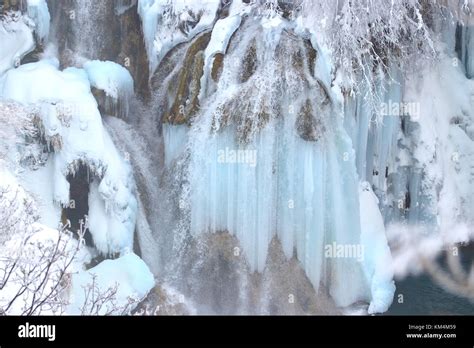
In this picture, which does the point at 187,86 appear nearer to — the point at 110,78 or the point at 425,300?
the point at 110,78

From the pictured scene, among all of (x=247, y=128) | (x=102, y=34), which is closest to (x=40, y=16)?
(x=102, y=34)

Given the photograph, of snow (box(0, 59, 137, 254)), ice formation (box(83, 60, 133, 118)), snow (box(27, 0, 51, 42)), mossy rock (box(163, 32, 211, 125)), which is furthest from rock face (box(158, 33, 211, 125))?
snow (box(27, 0, 51, 42))

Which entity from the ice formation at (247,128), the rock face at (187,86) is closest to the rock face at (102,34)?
the ice formation at (247,128)

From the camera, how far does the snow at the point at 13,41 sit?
4484mm

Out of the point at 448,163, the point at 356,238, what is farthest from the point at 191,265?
the point at 448,163

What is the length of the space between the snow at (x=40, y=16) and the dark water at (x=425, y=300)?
313cm

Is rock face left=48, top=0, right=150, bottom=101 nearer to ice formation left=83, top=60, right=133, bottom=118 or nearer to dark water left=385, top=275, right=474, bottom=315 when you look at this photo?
ice formation left=83, top=60, right=133, bottom=118

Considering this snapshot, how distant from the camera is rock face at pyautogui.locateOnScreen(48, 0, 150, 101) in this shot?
470 centimetres

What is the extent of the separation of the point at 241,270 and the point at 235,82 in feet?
4.37

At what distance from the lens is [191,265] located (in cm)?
455

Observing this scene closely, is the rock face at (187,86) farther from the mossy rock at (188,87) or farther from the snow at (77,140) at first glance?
the snow at (77,140)

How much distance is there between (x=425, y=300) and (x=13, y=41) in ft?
11.3

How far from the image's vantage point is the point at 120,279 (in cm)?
425
